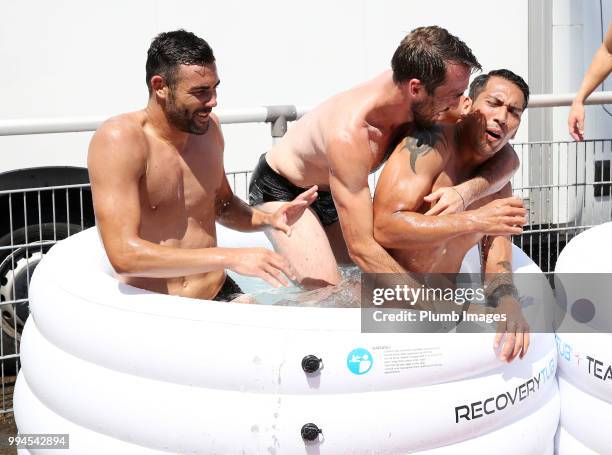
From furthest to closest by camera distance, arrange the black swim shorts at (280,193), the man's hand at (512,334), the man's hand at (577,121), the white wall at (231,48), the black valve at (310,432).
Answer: the white wall at (231,48), the man's hand at (577,121), the black swim shorts at (280,193), the man's hand at (512,334), the black valve at (310,432)

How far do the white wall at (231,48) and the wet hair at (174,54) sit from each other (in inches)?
79.9

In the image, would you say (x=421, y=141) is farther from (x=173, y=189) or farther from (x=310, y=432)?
(x=310, y=432)

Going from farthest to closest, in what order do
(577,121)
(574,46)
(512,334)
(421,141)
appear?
(574,46), (577,121), (421,141), (512,334)

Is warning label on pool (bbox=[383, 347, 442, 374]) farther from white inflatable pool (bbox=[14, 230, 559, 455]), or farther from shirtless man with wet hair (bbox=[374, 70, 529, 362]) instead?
shirtless man with wet hair (bbox=[374, 70, 529, 362])

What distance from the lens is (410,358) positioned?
2.77m

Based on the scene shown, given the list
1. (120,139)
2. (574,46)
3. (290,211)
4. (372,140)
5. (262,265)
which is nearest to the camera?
(262,265)

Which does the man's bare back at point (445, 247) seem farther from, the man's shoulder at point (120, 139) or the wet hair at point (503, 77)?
the man's shoulder at point (120, 139)

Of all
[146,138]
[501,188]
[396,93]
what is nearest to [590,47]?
[501,188]

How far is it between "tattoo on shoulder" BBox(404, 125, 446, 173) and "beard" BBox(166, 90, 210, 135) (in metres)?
0.68

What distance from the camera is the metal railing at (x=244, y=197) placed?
4.70 meters

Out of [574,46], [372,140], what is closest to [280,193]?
[372,140]

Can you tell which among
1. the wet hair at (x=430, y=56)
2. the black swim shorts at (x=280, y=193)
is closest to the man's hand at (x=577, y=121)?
the black swim shorts at (x=280, y=193)

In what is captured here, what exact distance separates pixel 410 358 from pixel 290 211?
885 millimetres

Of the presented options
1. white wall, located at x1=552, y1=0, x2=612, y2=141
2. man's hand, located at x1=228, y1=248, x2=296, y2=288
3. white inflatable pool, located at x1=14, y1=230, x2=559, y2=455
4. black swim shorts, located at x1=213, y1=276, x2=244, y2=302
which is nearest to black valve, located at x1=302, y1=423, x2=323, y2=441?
white inflatable pool, located at x1=14, y1=230, x2=559, y2=455
